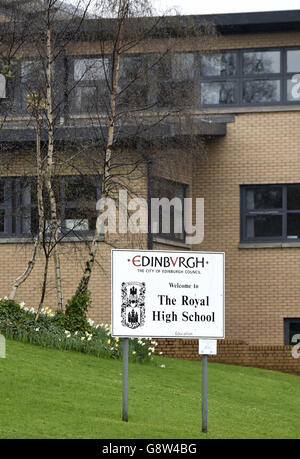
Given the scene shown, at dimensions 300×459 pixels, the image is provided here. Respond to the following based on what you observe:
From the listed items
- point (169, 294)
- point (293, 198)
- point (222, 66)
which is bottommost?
point (169, 294)

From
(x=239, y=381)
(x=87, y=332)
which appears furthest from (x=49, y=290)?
(x=239, y=381)

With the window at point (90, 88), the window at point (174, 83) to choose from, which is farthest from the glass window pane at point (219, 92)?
the window at point (90, 88)

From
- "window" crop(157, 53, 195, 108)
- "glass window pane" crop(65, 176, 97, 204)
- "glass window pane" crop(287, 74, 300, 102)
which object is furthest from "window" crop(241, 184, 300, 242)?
"glass window pane" crop(65, 176, 97, 204)

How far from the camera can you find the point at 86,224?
2438 cm

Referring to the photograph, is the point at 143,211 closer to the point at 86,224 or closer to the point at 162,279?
the point at 86,224

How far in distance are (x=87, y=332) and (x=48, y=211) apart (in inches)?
143

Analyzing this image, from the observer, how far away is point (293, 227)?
27.6 metres

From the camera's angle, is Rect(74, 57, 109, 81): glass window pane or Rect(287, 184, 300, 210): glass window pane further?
Rect(287, 184, 300, 210): glass window pane

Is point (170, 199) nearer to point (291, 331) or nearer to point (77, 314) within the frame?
point (291, 331)

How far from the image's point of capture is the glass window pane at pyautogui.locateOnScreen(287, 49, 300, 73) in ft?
91.0

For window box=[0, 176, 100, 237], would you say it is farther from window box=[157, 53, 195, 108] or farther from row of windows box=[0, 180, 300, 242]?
window box=[157, 53, 195, 108]

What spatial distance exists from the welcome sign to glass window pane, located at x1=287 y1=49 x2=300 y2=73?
51.6 feet

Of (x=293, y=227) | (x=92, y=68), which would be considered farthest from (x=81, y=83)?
(x=293, y=227)

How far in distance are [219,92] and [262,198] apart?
10.1ft
